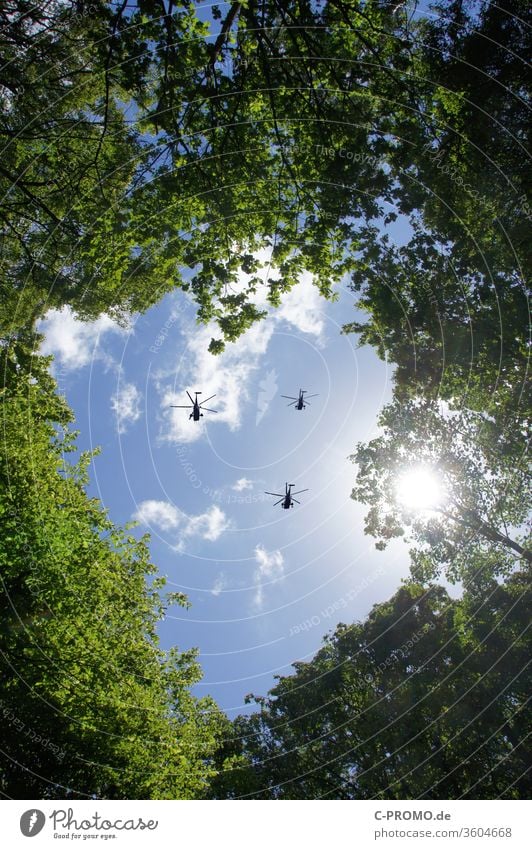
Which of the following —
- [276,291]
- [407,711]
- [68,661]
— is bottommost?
[407,711]

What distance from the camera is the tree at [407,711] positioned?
75.2 feet

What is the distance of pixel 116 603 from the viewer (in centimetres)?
2136

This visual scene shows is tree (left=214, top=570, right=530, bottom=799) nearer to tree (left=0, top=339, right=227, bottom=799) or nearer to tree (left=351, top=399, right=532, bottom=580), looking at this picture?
tree (left=351, top=399, right=532, bottom=580)

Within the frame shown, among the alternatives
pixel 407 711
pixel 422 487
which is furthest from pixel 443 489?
pixel 407 711

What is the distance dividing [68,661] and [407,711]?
19.5 meters

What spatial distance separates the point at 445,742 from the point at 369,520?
538 inches

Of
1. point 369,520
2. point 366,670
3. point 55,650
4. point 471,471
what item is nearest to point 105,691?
point 55,650
